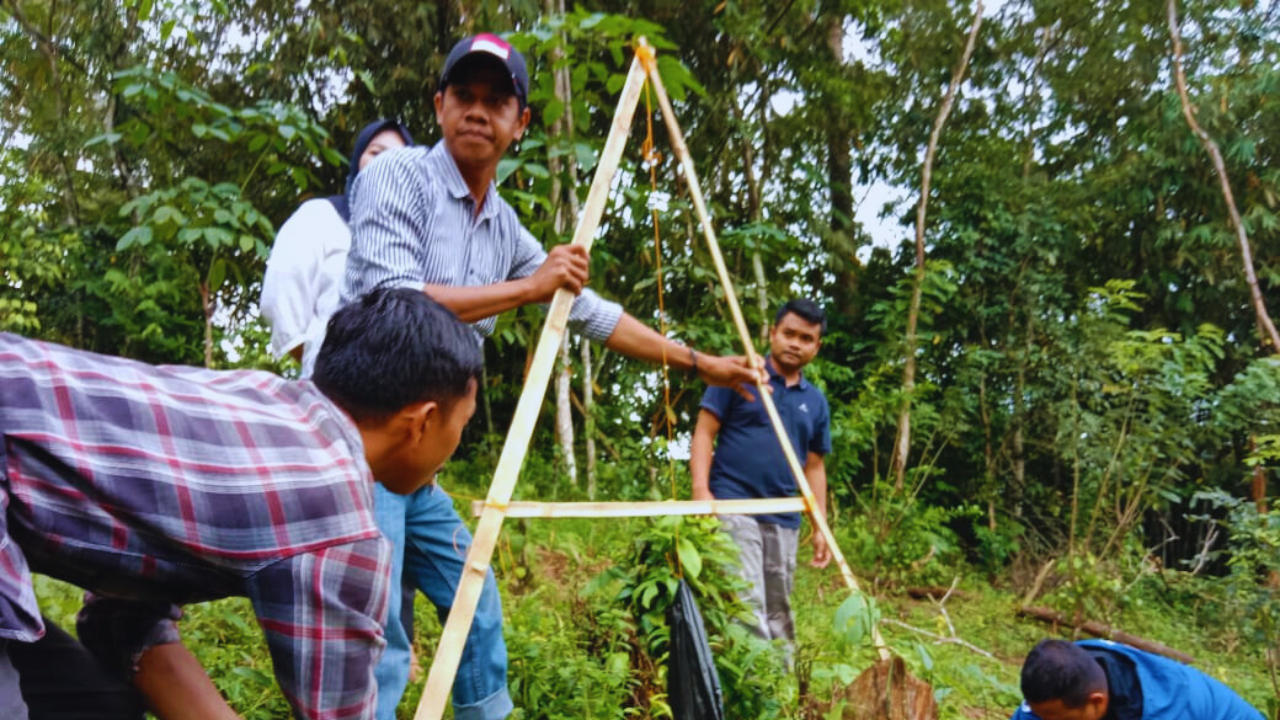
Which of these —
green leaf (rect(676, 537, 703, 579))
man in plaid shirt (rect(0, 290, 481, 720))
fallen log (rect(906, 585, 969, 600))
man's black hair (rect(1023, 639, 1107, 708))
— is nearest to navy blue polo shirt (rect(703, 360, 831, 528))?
green leaf (rect(676, 537, 703, 579))

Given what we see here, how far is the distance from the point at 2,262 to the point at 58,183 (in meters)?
1.77

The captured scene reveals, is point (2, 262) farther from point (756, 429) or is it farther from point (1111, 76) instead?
point (1111, 76)

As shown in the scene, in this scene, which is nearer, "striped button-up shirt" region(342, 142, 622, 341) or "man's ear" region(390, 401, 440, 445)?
"man's ear" region(390, 401, 440, 445)

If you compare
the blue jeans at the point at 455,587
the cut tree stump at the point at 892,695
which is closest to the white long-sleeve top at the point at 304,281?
the blue jeans at the point at 455,587

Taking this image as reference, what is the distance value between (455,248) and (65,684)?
3.74 ft

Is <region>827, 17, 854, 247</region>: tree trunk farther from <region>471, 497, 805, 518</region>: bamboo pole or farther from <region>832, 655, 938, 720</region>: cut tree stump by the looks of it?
<region>832, 655, 938, 720</region>: cut tree stump

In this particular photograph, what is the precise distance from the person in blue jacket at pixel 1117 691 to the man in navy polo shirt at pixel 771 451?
30.6 inches

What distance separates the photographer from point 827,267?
9047 mm

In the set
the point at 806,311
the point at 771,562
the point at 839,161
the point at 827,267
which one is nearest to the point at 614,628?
the point at 771,562

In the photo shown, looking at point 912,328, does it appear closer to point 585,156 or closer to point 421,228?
point 585,156

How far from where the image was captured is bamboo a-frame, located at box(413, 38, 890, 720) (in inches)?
68.9

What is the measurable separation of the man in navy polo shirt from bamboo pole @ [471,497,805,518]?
0.85m

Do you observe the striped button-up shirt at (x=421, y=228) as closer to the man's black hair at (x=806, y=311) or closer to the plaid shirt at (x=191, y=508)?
the plaid shirt at (x=191, y=508)

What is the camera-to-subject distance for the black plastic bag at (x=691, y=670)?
86.5 inches
